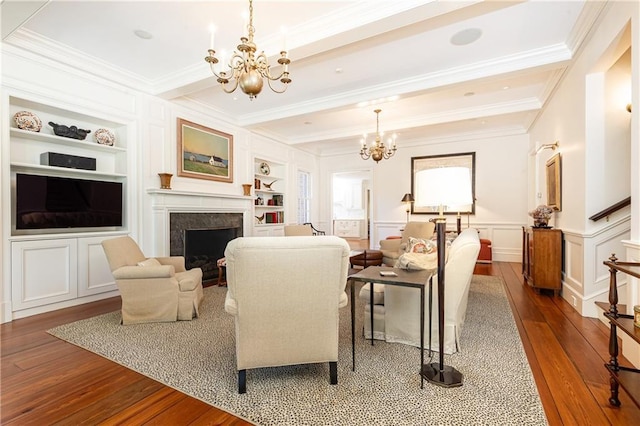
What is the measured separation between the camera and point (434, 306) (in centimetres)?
249

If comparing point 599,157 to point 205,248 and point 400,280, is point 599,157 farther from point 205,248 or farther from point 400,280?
point 205,248

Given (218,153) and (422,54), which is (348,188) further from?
(422,54)

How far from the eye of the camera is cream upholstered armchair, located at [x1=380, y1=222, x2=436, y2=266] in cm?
486

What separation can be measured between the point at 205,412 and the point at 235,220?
4.22m

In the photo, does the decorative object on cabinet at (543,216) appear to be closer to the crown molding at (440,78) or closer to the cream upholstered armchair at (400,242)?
the cream upholstered armchair at (400,242)

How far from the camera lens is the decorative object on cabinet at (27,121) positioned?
3.28 m

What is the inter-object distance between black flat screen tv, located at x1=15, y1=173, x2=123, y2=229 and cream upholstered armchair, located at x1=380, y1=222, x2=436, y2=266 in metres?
3.93

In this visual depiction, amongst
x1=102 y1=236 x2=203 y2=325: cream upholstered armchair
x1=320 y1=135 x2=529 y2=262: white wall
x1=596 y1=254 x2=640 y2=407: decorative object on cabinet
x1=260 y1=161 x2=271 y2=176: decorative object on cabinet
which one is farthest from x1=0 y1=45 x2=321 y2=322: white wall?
x1=596 y1=254 x2=640 y2=407: decorative object on cabinet

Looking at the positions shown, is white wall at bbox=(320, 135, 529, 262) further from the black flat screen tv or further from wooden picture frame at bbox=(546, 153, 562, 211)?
the black flat screen tv

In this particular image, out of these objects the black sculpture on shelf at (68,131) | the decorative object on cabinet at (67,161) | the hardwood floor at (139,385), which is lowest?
the hardwood floor at (139,385)

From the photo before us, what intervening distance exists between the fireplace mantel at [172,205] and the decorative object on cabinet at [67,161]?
0.74 meters

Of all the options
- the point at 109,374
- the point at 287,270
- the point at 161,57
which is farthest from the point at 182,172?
Result: the point at 287,270

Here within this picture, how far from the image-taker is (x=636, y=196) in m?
2.08

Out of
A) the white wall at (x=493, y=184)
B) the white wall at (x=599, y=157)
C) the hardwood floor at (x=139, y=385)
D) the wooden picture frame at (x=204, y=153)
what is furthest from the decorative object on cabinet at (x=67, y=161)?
the white wall at (x=493, y=184)
